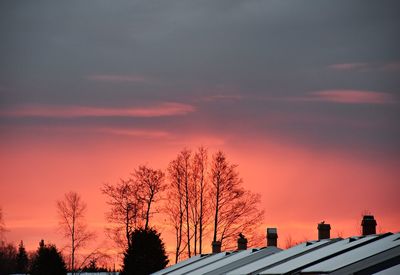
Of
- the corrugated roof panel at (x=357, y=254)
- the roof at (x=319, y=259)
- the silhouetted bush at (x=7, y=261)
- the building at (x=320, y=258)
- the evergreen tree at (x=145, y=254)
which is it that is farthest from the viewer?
the silhouetted bush at (x=7, y=261)

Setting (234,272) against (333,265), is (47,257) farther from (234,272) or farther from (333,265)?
(333,265)

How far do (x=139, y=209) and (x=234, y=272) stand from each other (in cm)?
3578

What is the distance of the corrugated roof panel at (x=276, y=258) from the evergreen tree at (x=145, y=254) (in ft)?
78.9

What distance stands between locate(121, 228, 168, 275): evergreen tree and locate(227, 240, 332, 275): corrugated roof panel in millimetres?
24046

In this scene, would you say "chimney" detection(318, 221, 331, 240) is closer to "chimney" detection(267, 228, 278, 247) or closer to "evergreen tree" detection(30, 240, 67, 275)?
"chimney" detection(267, 228, 278, 247)

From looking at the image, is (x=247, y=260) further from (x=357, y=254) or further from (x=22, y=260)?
(x=22, y=260)

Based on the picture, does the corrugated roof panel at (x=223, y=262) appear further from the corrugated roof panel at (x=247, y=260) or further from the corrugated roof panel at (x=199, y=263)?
the corrugated roof panel at (x=199, y=263)

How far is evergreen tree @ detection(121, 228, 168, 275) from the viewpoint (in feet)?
235

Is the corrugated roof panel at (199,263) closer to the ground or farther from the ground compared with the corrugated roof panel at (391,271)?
farther from the ground

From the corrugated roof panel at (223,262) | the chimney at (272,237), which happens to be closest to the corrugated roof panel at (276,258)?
the corrugated roof panel at (223,262)

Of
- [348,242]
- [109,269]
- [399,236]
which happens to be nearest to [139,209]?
[109,269]

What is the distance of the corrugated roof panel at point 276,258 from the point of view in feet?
148

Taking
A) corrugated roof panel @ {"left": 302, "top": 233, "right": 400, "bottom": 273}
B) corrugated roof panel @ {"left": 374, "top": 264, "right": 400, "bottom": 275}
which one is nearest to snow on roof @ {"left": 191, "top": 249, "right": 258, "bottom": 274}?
corrugated roof panel @ {"left": 302, "top": 233, "right": 400, "bottom": 273}

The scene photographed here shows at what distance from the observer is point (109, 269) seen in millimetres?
97000
